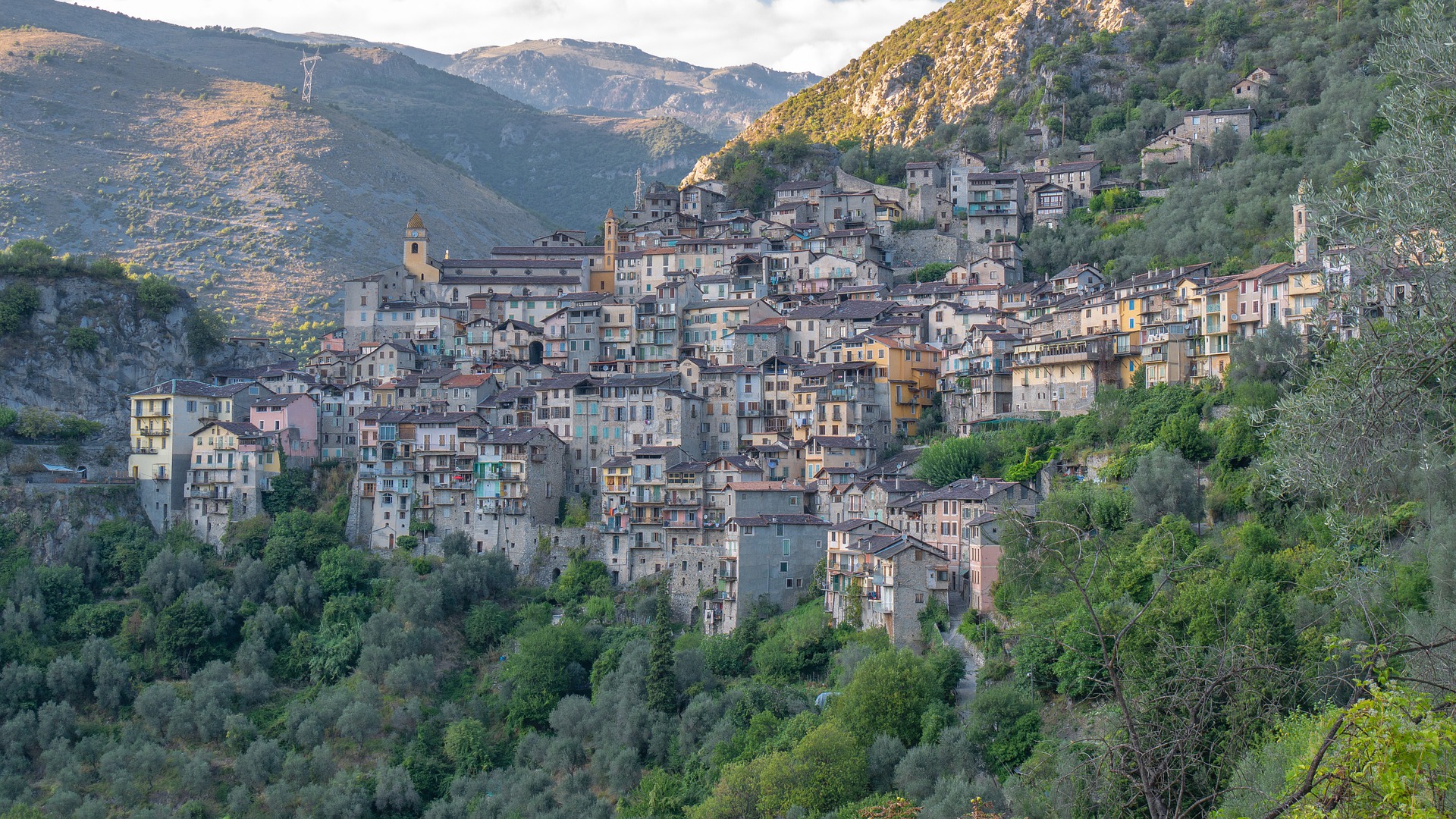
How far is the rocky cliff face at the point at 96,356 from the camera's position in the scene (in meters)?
68.8

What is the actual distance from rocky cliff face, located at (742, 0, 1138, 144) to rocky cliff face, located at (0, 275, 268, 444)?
166 feet

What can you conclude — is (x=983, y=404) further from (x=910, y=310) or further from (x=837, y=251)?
(x=837, y=251)

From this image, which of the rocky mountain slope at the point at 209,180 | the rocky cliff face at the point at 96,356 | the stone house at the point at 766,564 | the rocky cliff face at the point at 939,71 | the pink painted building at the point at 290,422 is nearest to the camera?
the stone house at the point at 766,564

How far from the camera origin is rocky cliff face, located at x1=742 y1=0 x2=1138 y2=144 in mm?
104000

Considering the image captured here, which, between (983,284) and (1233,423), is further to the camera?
(983,284)

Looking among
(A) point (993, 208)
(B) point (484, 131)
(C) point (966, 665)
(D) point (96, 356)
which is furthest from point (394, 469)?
(B) point (484, 131)

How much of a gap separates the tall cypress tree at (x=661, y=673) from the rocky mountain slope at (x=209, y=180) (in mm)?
53528

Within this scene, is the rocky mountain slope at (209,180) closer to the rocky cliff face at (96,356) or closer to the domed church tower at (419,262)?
the domed church tower at (419,262)

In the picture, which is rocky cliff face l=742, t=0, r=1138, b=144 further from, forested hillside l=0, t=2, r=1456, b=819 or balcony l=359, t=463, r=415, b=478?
balcony l=359, t=463, r=415, b=478

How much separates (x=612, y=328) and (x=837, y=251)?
42.8 ft

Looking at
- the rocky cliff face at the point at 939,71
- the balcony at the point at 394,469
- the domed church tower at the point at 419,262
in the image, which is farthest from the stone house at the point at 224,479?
the rocky cliff face at the point at 939,71

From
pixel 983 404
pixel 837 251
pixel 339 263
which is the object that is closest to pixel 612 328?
pixel 837 251

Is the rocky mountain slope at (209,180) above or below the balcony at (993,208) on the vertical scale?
above

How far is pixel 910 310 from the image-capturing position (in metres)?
68.9
